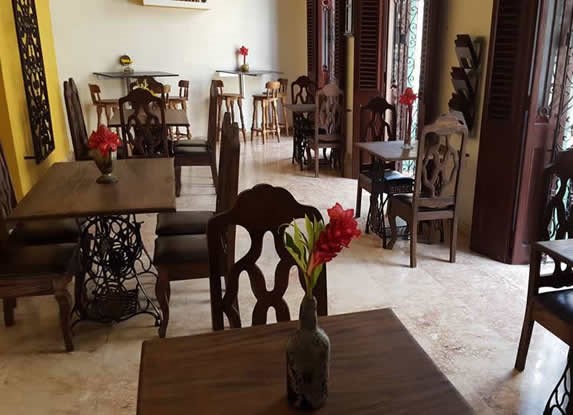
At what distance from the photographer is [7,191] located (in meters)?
2.93

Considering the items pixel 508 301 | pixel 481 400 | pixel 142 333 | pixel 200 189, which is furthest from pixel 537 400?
pixel 200 189

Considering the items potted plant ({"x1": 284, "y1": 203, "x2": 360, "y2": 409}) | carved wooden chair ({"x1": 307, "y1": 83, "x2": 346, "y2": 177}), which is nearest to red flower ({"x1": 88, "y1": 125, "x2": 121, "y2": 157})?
potted plant ({"x1": 284, "y1": 203, "x2": 360, "y2": 409})

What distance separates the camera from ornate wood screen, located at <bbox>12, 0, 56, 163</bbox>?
4238 millimetres

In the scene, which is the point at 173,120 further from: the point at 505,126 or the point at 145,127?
the point at 505,126

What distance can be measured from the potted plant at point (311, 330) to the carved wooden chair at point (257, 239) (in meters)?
0.44

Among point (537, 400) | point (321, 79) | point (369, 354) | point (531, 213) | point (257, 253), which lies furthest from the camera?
point (321, 79)

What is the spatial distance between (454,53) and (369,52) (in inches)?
56.3

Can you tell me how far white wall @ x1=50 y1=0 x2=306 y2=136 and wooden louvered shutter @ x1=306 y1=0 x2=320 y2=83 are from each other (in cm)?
64

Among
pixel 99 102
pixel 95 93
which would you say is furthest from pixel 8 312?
pixel 95 93

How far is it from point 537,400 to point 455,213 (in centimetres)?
159

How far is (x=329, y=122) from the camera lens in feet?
19.7

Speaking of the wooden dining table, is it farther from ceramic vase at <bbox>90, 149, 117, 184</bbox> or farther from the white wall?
the white wall

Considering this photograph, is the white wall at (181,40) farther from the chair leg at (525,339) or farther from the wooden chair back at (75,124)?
the chair leg at (525,339)

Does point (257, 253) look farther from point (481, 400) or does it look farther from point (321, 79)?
point (321, 79)
